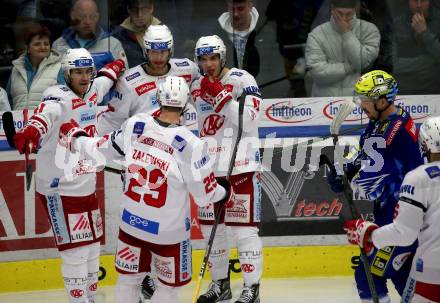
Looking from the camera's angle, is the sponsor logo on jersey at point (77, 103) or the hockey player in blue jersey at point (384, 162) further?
the sponsor logo on jersey at point (77, 103)

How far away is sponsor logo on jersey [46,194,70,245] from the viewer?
21.5ft

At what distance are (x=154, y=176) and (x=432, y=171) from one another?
4.69 ft

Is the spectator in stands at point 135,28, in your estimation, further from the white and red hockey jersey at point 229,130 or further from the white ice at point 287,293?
the white ice at point 287,293

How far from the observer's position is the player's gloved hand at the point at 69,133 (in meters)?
6.01

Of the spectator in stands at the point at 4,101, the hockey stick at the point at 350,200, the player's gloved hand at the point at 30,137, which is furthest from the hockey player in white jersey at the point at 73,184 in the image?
the hockey stick at the point at 350,200

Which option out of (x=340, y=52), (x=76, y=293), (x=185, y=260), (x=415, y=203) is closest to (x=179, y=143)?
(x=185, y=260)

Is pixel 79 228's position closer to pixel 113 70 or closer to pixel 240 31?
pixel 113 70

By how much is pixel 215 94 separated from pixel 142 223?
3.94 feet

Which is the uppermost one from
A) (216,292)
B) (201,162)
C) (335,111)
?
(201,162)

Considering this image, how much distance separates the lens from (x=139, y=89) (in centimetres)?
692

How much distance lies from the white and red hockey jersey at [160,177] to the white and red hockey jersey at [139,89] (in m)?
1.20

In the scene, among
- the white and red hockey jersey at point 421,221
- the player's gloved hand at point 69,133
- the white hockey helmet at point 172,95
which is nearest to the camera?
the white and red hockey jersey at point 421,221

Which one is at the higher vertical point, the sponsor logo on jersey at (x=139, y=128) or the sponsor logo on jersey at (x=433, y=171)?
the sponsor logo on jersey at (x=433, y=171)

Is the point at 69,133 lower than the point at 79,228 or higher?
higher
